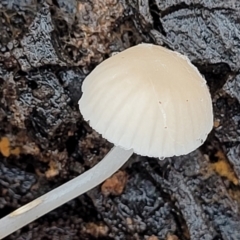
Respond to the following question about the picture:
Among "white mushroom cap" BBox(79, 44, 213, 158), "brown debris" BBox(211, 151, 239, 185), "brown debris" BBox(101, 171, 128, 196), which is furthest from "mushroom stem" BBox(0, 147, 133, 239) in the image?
"brown debris" BBox(211, 151, 239, 185)

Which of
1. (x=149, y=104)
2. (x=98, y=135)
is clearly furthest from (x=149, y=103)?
(x=98, y=135)

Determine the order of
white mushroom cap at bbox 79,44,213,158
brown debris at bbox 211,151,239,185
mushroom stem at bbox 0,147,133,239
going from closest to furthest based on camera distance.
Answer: white mushroom cap at bbox 79,44,213,158, mushroom stem at bbox 0,147,133,239, brown debris at bbox 211,151,239,185

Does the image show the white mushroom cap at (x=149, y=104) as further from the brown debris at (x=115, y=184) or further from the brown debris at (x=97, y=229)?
the brown debris at (x=97, y=229)

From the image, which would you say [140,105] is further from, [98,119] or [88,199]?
[88,199]

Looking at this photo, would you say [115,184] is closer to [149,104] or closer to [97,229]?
[97,229]

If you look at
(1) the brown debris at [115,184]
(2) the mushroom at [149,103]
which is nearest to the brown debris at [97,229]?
(1) the brown debris at [115,184]

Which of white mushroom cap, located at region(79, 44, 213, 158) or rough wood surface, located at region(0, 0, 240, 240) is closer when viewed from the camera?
white mushroom cap, located at region(79, 44, 213, 158)

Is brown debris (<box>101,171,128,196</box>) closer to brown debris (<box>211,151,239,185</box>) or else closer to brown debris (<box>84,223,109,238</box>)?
brown debris (<box>84,223,109,238</box>)
